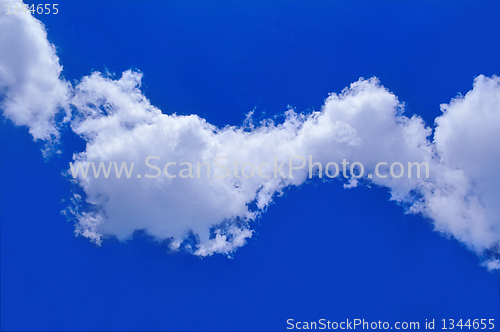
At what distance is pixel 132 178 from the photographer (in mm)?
13242

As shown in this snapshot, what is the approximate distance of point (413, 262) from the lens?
44.5 ft

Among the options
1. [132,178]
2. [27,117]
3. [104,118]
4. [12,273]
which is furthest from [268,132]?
[12,273]

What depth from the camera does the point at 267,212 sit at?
1364 cm

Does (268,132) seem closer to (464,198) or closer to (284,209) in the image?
(284,209)

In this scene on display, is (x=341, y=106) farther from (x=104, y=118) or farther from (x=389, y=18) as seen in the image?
(x=104, y=118)

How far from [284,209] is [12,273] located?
10.3 m

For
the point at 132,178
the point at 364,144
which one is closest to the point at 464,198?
the point at 364,144

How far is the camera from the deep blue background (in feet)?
44.1

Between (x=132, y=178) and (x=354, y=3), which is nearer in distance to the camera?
(x=132, y=178)

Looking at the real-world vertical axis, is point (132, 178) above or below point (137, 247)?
above

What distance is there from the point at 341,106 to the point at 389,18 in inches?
160

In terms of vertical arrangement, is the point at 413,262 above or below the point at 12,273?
above

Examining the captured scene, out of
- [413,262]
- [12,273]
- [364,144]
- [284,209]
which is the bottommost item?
[12,273]

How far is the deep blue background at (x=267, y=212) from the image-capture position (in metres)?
13.4
